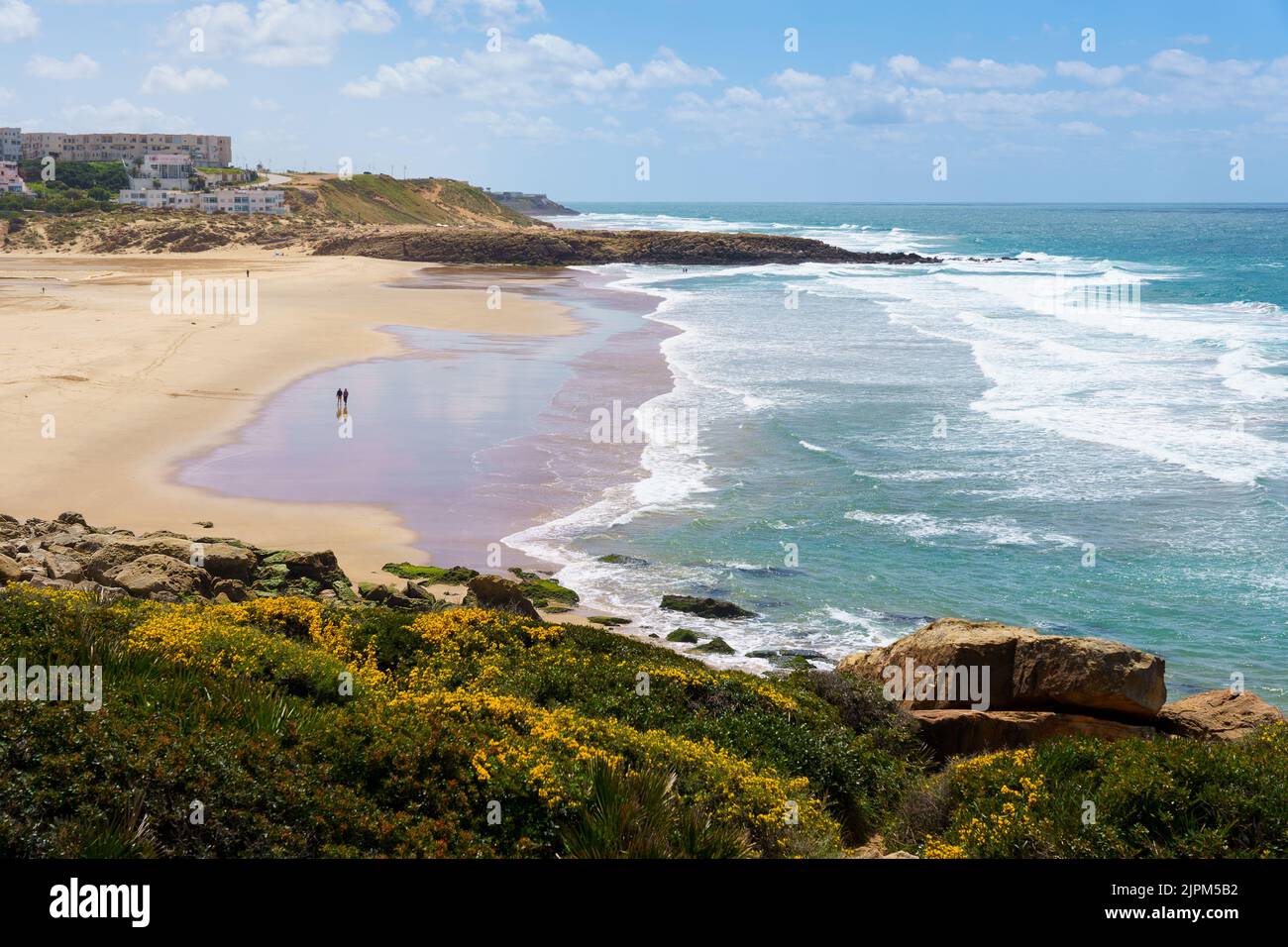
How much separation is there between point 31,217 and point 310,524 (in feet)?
293

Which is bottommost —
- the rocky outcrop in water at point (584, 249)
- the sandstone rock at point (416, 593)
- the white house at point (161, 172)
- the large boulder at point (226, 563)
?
the sandstone rock at point (416, 593)

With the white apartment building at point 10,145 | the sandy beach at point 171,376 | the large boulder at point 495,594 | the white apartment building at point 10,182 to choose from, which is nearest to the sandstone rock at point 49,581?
the sandy beach at point 171,376

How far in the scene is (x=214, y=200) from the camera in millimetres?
110312

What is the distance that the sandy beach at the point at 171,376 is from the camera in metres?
19.6

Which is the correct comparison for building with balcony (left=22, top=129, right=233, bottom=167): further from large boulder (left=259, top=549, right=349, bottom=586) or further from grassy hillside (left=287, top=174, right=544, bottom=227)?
large boulder (left=259, top=549, right=349, bottom=586)

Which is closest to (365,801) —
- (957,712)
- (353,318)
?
(957,712)

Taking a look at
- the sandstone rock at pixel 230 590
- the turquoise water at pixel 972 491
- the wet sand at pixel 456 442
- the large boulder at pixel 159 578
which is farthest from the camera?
the wet sand at pixel 456 442

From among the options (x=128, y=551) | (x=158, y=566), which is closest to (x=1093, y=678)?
(x=158, y=566)

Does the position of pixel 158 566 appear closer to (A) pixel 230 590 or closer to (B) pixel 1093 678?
(A) pixel 230 590

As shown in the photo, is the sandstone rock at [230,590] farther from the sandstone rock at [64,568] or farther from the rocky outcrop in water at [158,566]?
the sandstone rock at [64,568]

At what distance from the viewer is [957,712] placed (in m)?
10.9

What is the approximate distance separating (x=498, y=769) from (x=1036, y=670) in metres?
6.17

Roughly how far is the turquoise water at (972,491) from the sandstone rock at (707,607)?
0.32 metres
